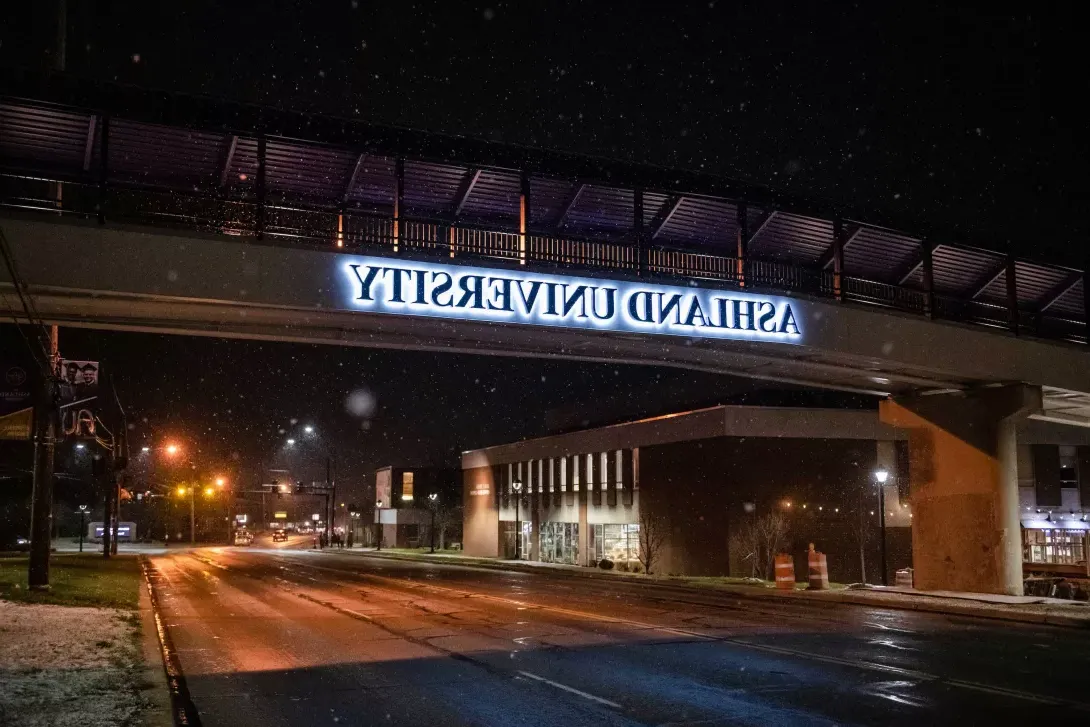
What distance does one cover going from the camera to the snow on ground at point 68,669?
9055 mm

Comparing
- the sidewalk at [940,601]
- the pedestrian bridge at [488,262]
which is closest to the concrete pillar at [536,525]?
the sidewalk at [940,601]

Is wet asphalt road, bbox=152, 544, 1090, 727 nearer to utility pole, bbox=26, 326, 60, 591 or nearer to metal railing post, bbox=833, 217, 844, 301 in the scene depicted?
utility pole, bbox=26, 326, 60, 591

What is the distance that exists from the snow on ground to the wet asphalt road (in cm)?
86

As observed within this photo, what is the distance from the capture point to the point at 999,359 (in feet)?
84.8

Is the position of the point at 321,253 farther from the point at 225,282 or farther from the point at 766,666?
the point at 766,666

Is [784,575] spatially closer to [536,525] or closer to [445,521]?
[536,525]

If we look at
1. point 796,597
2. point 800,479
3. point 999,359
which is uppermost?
point 999,359

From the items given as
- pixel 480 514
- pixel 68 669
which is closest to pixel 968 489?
pixel 68 669

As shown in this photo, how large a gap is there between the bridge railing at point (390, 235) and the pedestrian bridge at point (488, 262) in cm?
10

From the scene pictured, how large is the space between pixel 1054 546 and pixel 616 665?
135ft

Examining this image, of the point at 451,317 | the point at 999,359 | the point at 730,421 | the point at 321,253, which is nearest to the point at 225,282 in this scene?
the point at 321,253

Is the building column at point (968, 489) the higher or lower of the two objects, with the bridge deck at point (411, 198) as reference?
lower

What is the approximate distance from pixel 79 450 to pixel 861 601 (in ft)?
272

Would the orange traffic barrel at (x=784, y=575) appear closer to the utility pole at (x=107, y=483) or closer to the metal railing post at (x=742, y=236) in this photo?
the metal railing post at (x=742, y=236)
